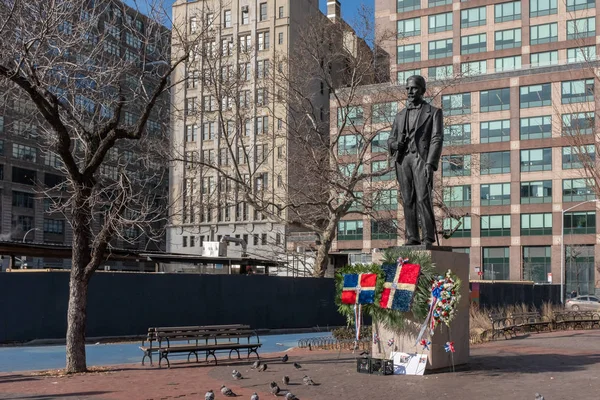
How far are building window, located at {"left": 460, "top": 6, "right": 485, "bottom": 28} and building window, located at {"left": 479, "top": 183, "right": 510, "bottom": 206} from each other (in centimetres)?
1798

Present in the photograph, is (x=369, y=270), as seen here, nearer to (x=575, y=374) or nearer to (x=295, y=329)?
(x=575, y=374)

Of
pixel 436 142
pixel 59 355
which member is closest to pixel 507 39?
pixel 436 142

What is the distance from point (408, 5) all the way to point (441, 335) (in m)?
69.1

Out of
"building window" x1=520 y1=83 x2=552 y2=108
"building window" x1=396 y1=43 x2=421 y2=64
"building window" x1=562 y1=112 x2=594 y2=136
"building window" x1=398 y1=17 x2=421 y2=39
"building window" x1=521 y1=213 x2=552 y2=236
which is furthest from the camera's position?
"building window" x1=398 y1=17 x2=421 y2=39

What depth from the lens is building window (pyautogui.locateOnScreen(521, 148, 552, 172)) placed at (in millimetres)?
66875

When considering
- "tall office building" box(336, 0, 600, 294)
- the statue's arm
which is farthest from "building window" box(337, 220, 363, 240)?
the statue's arm

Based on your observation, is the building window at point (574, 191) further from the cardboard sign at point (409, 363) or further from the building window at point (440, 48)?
the cardboard sign at point (409, 363)

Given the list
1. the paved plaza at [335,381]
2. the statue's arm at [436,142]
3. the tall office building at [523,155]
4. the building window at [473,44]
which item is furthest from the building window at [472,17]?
the statue's arm at [436,142]

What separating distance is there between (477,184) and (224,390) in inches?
2399

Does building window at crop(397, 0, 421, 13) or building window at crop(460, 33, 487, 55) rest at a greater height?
building window at crop(397, 0, 421, 13)

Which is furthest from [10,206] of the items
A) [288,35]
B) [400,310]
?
[400,310]

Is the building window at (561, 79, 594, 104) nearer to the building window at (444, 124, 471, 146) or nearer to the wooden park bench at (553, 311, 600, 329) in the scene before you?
the building window at (444, 124, 471, 146)

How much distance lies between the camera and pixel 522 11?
239ft

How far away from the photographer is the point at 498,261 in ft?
229
